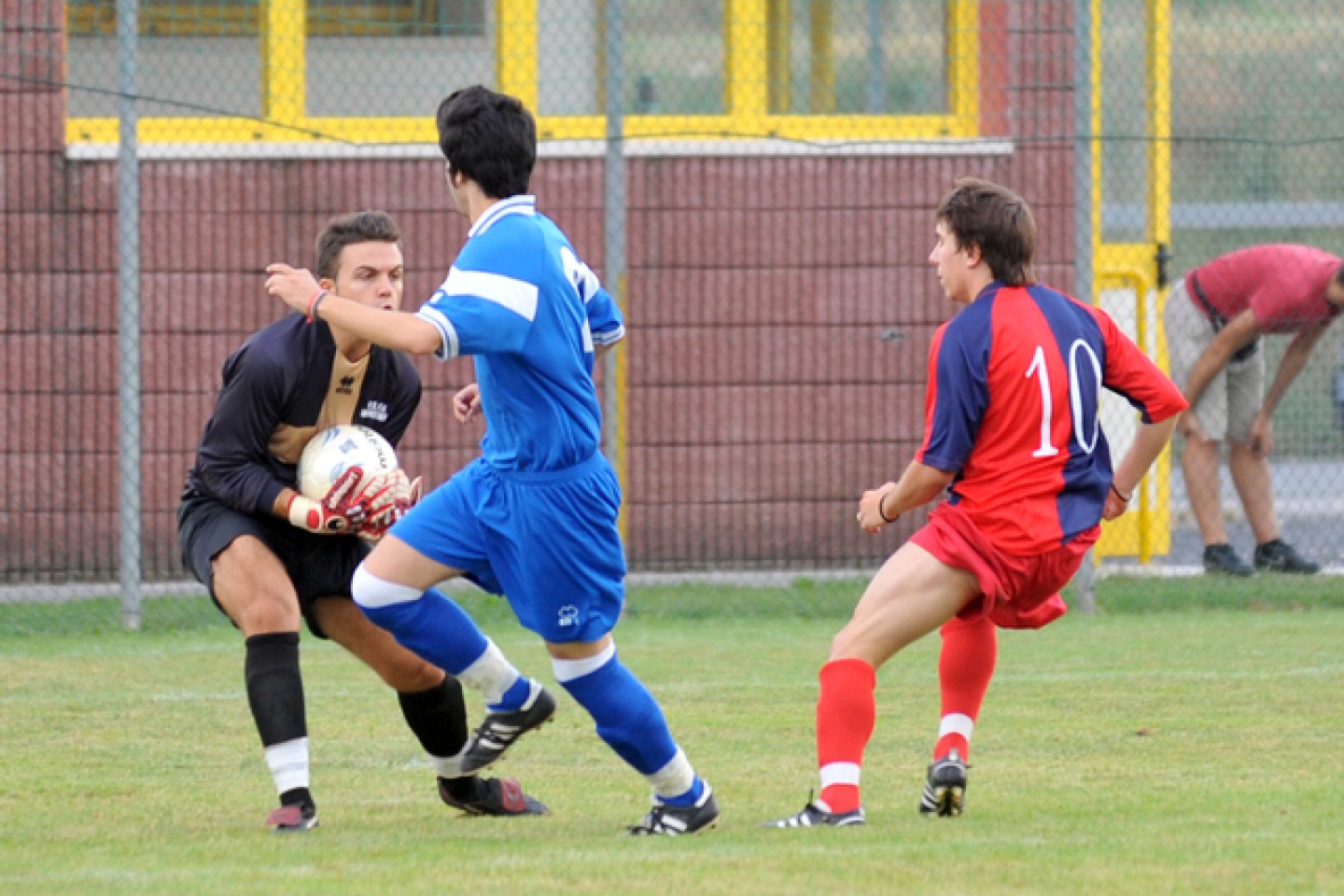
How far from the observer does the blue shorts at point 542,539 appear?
17.4 ft

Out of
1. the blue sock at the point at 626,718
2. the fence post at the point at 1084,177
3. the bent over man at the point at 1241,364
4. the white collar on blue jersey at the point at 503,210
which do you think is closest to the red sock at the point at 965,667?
the blue sock at the point at 626,718

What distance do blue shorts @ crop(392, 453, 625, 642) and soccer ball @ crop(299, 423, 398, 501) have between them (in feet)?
1.29

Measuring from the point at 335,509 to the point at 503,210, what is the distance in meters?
0.93

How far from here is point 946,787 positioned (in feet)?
18.2

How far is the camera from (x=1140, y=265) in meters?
12.7

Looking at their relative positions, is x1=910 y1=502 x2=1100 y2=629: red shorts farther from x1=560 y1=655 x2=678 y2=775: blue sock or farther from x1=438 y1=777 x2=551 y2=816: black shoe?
x1=438 y1=777 x2=551 y2=816: black shoe

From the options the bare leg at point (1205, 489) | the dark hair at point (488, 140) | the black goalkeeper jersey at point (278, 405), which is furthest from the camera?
the bare leg at point (1205, 489)

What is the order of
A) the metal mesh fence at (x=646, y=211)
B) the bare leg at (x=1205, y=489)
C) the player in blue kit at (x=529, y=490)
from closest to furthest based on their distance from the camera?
1. the player in blue kit at (x=529, y=490)
2. the metal mesh fence at (x=646, y=211)
3. the bare leg at (x=1205, y=489)

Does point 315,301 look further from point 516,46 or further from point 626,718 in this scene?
point 516,46

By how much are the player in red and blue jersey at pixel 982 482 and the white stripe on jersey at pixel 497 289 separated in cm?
100

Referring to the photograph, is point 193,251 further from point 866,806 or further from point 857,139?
point 866,806

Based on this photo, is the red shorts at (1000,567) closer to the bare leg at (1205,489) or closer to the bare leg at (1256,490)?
the bare leg at (1205,489)

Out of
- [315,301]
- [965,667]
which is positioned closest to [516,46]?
[965,667]

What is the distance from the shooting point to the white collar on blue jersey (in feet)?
17.5
